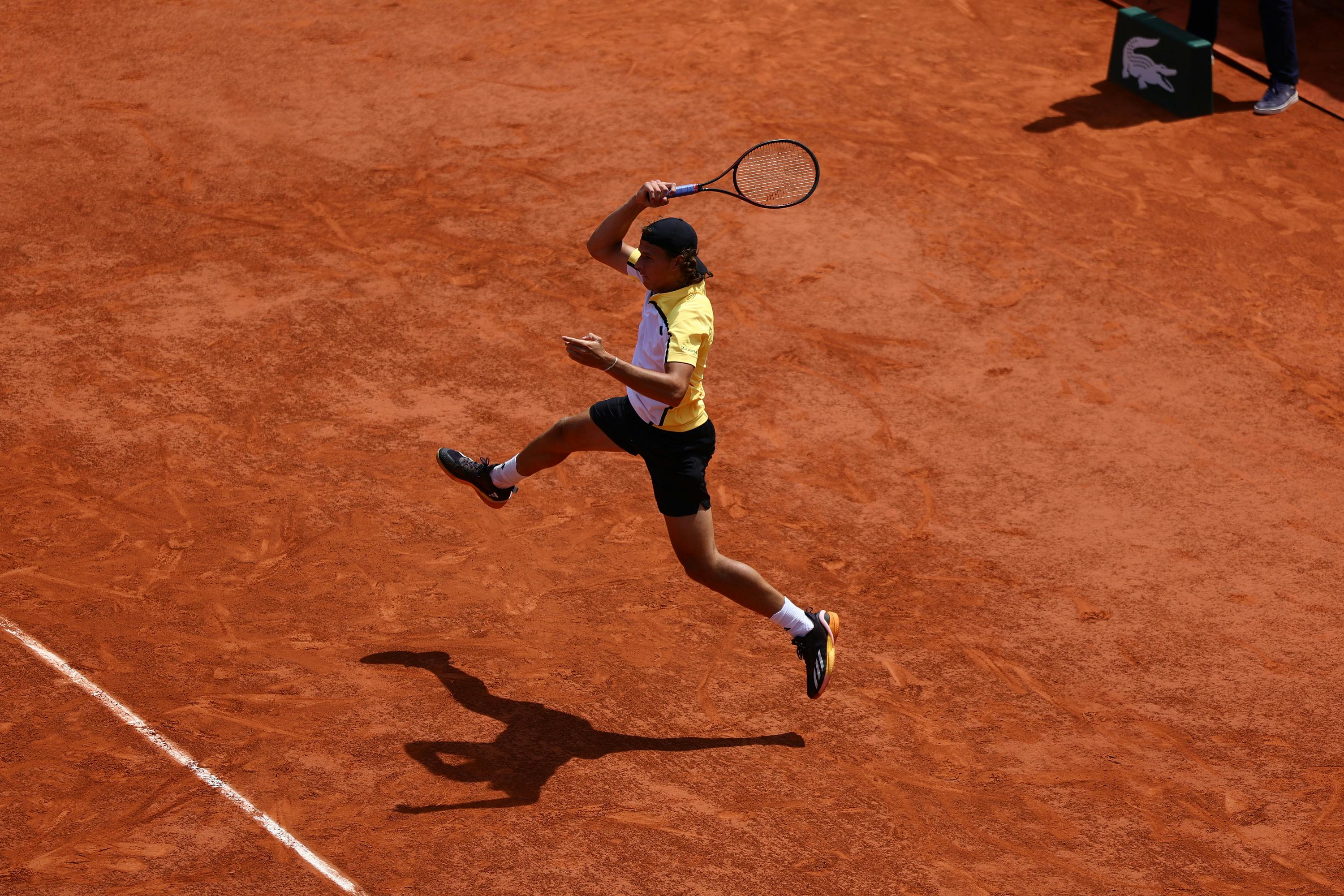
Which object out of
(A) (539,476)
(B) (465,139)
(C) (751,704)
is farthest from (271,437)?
(B) (465,139)

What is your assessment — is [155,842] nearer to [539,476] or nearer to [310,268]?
[539,476]

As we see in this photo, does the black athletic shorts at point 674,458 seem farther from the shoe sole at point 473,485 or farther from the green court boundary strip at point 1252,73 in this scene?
the green court boundary strip at point 1252,73

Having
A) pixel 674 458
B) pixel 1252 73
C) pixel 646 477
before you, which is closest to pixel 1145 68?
pixel 1252 73

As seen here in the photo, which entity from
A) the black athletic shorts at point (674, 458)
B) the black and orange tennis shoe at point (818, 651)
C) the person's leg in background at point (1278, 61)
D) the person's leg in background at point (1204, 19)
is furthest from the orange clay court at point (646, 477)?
the black athletic shorts at point (674, 458)

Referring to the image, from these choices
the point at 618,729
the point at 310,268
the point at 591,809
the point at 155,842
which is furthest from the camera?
the point at 310,268

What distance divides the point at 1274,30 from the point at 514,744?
10947 millimetres

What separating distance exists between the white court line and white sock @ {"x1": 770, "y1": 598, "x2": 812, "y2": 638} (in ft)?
7.66

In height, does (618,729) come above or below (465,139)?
below

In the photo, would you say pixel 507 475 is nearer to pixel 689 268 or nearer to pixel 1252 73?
pixel 689 268

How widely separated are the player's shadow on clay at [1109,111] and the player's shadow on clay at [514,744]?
8525 millimetres

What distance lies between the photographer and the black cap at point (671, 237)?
5.70 meters

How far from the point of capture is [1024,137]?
1243 centimetres

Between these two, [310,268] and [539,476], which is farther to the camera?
[310,268]

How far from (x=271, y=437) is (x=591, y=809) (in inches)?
146
